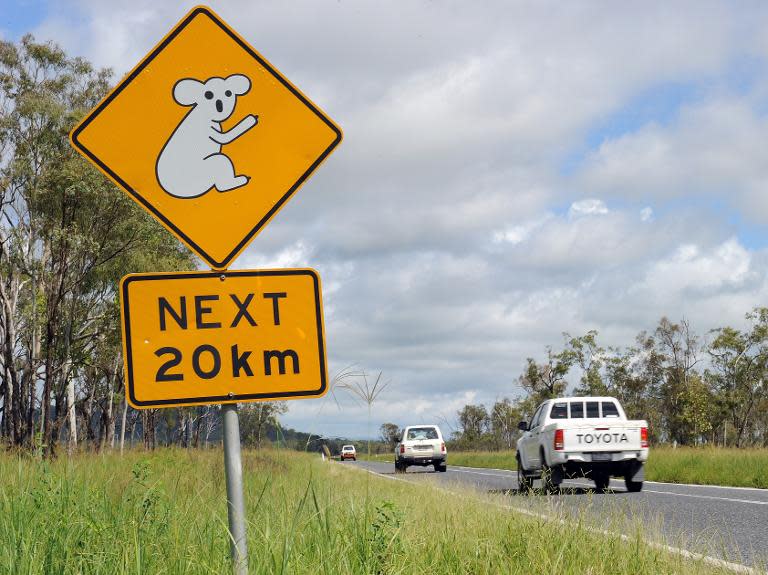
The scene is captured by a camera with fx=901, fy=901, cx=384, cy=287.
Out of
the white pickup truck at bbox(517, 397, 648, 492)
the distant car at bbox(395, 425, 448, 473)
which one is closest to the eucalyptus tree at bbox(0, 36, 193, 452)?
the distant car at bbox(395, 425, 448, 473)

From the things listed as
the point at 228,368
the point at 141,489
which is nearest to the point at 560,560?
the point at 228,368

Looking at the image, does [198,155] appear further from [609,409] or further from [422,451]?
[422,451]

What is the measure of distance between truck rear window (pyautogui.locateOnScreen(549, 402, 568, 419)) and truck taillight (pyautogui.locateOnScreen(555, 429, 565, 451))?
1.55 metres

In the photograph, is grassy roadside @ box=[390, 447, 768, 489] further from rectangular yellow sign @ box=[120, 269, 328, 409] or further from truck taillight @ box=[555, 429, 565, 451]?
rectangular yellow sign @ box=[120, 269, 328, 409]

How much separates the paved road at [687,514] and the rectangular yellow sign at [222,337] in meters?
2.35

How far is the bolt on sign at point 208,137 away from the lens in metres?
3.67

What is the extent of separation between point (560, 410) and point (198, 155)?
14820 millimetres

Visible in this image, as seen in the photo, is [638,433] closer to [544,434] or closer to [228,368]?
[544,434]

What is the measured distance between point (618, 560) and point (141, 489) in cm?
384

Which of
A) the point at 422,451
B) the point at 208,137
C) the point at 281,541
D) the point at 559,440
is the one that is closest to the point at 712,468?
the point at 559,440

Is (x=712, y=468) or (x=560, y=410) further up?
(x=560, y=410)

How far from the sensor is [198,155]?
367 cm

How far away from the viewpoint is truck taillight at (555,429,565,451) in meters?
15.8

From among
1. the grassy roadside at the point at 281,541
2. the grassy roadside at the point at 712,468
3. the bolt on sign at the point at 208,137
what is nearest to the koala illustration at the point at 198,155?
the bolt on sign at the point at 208,137
